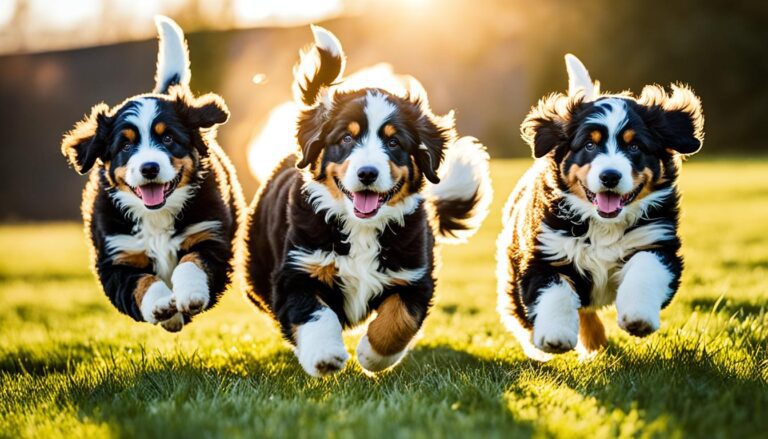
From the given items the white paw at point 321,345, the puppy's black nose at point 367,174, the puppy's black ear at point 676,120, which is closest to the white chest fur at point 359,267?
the white paw at point 321,345

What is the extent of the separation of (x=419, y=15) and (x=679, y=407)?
85.2ft

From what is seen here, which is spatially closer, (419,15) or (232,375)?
(232,375)

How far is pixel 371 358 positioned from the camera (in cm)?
398

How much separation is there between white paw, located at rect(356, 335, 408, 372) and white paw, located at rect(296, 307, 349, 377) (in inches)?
7.3

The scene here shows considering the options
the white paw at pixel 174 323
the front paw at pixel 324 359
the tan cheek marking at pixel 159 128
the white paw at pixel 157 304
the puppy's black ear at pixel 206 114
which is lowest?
the white paw at pixel 174 323

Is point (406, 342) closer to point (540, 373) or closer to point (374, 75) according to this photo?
point (540, 373)

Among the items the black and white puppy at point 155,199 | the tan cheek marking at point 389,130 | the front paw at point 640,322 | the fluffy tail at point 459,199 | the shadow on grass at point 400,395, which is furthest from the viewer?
the fluffy tail at point 459,199

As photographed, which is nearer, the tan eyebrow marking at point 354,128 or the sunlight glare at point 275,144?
the tan eyebrow marking at point 354,128

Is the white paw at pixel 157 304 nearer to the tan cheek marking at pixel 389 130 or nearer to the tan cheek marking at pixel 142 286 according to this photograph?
the tan cheek marking at pixel 142 286

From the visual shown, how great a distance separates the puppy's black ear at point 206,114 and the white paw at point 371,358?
54.4 inches

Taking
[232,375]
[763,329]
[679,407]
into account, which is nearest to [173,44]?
[232,375]

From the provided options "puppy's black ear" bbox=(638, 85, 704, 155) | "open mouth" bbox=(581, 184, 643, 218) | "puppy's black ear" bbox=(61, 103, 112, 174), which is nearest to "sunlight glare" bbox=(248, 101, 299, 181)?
"puppy's black ear" bbox=(61, 103, 112, 174)

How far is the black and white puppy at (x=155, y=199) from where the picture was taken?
4.09m

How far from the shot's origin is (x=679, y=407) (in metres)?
3.10
